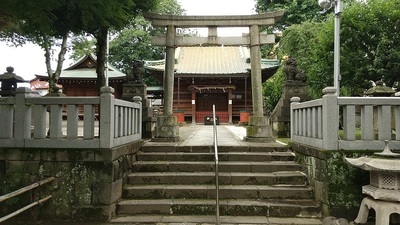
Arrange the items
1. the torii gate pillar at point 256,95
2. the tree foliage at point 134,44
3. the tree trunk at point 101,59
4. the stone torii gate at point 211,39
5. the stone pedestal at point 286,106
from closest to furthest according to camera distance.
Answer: the torii gate pillar at point 256,95, the stone torii gate at point 211,39, the tree trunk at point 101,59, the stone pedestal at point 286,106, the tree foliage at point 134,44

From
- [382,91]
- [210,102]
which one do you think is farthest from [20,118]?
[210,102]

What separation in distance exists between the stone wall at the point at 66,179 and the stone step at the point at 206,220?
44 cm

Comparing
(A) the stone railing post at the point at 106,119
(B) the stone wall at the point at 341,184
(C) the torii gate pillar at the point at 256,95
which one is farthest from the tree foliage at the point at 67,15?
(B) the stone wall at the point at 341,184

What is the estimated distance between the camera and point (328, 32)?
48.4 feet

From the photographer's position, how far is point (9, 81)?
22.9ft

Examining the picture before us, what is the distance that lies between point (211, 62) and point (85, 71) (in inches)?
419

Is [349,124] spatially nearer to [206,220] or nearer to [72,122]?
[206,220]

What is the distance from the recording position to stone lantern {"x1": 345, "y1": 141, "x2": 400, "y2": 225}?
409 cm

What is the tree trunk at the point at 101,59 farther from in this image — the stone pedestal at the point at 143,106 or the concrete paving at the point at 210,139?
the concrete paving at the point at 210,139

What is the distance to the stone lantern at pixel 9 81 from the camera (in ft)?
22.5

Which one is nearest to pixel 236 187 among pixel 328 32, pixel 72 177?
pixel 72 177

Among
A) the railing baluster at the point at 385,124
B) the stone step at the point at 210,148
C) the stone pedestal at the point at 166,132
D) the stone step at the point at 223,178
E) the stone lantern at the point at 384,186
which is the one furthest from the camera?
the stone pedestal at the point at 166,132

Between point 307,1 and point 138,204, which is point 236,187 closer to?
point 138,204

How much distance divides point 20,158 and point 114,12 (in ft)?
10.8
